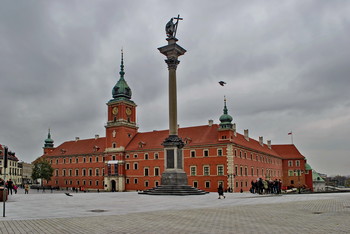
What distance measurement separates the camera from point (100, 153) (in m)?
81.1

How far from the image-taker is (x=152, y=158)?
71250 mm

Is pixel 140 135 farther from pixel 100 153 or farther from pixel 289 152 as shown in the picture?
pixel 289 152

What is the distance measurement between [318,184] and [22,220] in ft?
371

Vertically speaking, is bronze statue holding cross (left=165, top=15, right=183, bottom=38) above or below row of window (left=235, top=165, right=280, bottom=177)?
above

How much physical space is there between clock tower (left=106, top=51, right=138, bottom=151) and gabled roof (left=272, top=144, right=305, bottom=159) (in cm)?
4342

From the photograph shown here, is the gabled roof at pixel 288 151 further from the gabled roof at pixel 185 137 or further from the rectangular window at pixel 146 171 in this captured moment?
the rectangular window at pixel 146 171

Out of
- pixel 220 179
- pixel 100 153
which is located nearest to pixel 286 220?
pixel 220 179

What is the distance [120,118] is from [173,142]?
46.8 meters

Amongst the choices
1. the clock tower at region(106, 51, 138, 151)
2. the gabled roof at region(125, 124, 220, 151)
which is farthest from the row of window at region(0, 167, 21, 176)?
the gabled roof at region(125, 124, 220, 151)

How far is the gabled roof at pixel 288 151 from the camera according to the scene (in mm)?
96319

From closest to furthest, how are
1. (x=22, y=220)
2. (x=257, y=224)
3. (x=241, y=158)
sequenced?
(x=257, y=224) < (x=22, y=220) < (x=241, y=158)

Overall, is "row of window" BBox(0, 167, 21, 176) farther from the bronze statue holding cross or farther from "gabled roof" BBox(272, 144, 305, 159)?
the bronze statue holding cross

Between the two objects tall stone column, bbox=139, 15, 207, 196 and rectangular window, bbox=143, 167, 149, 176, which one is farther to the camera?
rectangular window, bbox=143, 167, 149, 176

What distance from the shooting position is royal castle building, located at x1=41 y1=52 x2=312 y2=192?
63.2 metres
